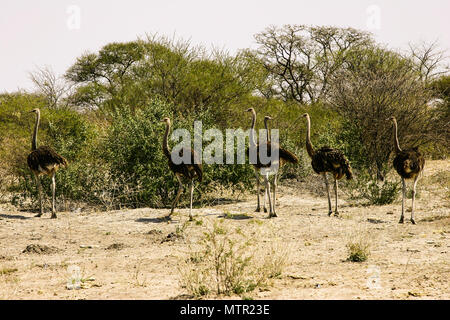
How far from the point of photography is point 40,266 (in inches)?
284

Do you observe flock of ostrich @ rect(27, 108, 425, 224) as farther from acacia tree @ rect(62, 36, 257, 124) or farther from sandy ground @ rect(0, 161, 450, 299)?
acacia tree @ rect(62, 36, 257, 124)

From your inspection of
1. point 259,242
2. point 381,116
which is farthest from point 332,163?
point 381,116

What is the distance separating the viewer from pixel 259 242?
27.9ft

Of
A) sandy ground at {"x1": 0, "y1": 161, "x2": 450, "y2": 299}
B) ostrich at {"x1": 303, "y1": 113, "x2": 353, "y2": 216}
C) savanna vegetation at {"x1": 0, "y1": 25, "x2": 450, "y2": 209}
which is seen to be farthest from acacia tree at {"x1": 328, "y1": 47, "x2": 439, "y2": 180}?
ostrich at {"x1": 303, "y1": 113, "x2": 353, "y2": 216}

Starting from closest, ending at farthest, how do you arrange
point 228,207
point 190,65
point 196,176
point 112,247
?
point 112,247
point 196,176
point 228,207
point 190,65

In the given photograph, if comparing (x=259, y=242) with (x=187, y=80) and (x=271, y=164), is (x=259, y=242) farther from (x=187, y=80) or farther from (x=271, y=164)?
(x=187, y=80)

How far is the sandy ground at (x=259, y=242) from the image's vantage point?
5891 millimetres

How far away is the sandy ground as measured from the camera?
5891mm

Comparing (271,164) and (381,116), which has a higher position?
(381,116)

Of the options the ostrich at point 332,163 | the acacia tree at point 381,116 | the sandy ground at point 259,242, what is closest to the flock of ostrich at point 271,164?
the ostrich at point 332,163
